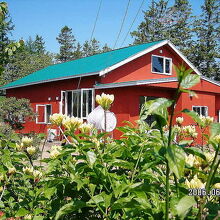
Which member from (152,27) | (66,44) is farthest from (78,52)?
(152,27)

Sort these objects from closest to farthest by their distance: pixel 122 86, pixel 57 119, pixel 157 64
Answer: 1. pixel 57 119
2. pixel 122 86
3. pixel 157 64

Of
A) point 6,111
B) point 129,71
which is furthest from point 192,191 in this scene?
point 129,71

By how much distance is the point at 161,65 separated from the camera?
15594 mm

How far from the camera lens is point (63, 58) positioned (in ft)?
192

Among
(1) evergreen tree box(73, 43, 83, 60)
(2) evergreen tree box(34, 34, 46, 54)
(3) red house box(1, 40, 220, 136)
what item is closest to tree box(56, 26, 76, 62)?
(1) evergreen tree box(73, 43, 83, 60)

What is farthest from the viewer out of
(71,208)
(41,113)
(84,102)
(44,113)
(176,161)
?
(41,113)

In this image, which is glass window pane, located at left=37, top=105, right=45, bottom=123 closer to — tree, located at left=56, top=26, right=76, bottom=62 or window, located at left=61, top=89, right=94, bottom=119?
window, located at left=61, top=89, right=94, bottom=119

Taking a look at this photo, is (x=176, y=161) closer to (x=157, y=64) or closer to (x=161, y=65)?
(x=157, y=64)

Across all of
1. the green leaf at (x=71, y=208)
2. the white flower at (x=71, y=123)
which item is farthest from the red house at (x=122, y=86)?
the green leaf at (x=71, y=208)

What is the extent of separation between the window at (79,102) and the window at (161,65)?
155 inches

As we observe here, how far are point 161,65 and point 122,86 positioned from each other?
4.36 metres

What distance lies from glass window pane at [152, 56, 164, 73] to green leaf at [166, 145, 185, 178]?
14.7 meters

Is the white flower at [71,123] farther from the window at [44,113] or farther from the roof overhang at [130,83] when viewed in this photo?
the window at [44,113]

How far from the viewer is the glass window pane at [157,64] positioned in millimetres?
15203
